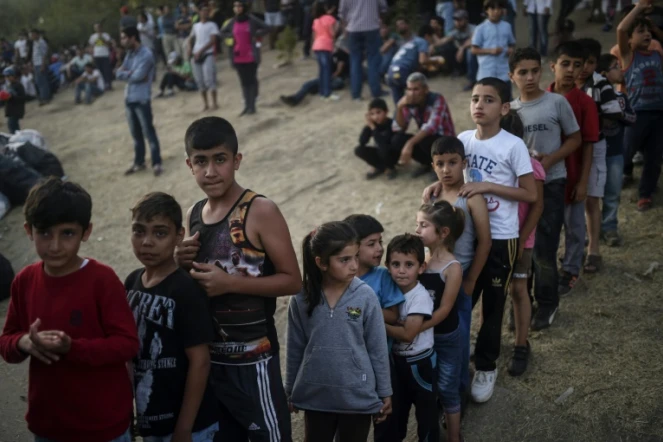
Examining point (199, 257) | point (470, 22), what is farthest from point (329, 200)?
point (470, 22)

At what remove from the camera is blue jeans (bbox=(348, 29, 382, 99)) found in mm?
10297

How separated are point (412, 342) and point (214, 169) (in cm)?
134

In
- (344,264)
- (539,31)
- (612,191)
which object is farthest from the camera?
(539,31)

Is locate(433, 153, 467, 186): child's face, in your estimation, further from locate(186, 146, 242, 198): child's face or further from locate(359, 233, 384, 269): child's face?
locate(186, 146, 242, 198): child's face

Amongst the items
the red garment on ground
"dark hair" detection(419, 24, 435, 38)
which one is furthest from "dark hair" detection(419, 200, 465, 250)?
"dark hair" detection(419, 24, 435, 38)

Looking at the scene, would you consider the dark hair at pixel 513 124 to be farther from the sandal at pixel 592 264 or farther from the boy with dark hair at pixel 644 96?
the boy with dark hair at pixel 644 96

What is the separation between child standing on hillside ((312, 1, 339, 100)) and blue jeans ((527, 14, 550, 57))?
11.1 feet

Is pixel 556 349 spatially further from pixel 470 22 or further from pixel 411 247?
pixel 470 22

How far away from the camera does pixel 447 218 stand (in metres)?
3.27

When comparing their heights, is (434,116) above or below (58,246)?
below

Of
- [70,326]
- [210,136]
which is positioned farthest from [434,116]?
[70,326]

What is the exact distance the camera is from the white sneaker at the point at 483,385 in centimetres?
375

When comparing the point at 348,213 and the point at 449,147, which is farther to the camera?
the point at 348,213

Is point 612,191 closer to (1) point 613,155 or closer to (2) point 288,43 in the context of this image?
(1) point 613,155
